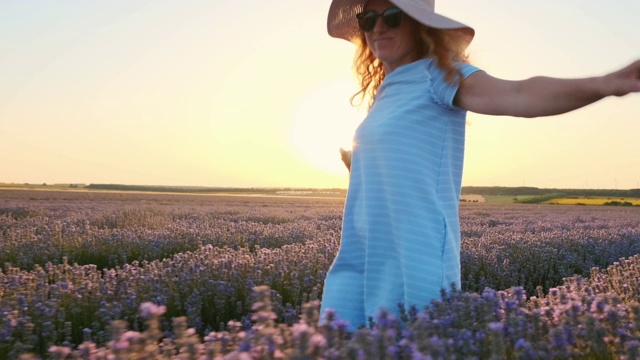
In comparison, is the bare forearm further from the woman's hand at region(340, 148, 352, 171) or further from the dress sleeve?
the woman's hand at region(340, 148, 352, 171)

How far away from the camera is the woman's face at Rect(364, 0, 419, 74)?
Answer: 2475 mm

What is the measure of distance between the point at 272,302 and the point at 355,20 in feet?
5.26

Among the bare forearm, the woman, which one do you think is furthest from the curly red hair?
the bare forearm

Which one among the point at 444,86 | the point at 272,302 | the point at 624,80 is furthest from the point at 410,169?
the point at 272,302

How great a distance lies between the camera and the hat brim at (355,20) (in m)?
2.28

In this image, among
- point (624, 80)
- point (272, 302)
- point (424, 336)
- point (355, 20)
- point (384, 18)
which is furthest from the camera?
point (272, 302)

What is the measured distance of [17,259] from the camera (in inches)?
248

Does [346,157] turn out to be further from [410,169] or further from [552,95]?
[552,95]

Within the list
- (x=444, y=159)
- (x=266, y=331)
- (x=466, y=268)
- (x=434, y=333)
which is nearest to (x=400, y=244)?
(x=444, y=159)

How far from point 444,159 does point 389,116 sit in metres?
0.26

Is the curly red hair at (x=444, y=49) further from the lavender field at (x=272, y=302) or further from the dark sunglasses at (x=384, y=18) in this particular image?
the lavender field at (x=272, y=302)

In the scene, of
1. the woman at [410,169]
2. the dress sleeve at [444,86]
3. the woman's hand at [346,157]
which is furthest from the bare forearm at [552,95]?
the woman's hand at [346,157]

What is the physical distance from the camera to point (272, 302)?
352 centimetres

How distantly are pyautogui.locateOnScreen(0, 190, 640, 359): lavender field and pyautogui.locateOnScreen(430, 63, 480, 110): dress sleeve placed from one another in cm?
67
